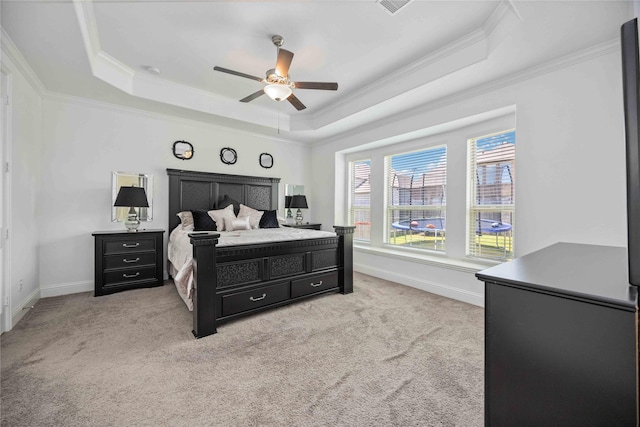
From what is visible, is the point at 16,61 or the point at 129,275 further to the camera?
the point at 129,275

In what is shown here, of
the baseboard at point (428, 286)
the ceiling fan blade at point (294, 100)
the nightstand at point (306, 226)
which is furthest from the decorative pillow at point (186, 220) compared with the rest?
the baseboard at point (428, 286)

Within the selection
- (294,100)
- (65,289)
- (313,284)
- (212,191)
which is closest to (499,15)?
(294,100)

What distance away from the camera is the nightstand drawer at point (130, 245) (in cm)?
355

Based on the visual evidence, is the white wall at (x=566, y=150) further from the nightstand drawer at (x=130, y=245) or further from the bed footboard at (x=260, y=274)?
the nightstand drawer at (x=130, y=245)

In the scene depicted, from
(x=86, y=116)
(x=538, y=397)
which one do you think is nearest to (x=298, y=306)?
(x=538, y=397)

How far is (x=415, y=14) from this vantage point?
2.43 meters

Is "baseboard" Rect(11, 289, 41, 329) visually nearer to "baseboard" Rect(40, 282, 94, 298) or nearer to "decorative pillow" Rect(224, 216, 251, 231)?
"baseboard" Rect(40, 282, 94, 298)

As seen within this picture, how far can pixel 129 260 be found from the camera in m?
3.68

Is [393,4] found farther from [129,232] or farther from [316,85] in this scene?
[129,232]

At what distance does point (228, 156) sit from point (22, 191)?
2700 mm

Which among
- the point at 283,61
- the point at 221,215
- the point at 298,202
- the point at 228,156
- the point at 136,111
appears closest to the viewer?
the point at 283,61

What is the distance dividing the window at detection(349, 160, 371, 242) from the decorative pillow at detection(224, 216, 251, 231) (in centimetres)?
226

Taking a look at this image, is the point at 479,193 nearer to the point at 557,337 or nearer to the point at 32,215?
the point at 557,337

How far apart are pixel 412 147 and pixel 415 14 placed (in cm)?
224
